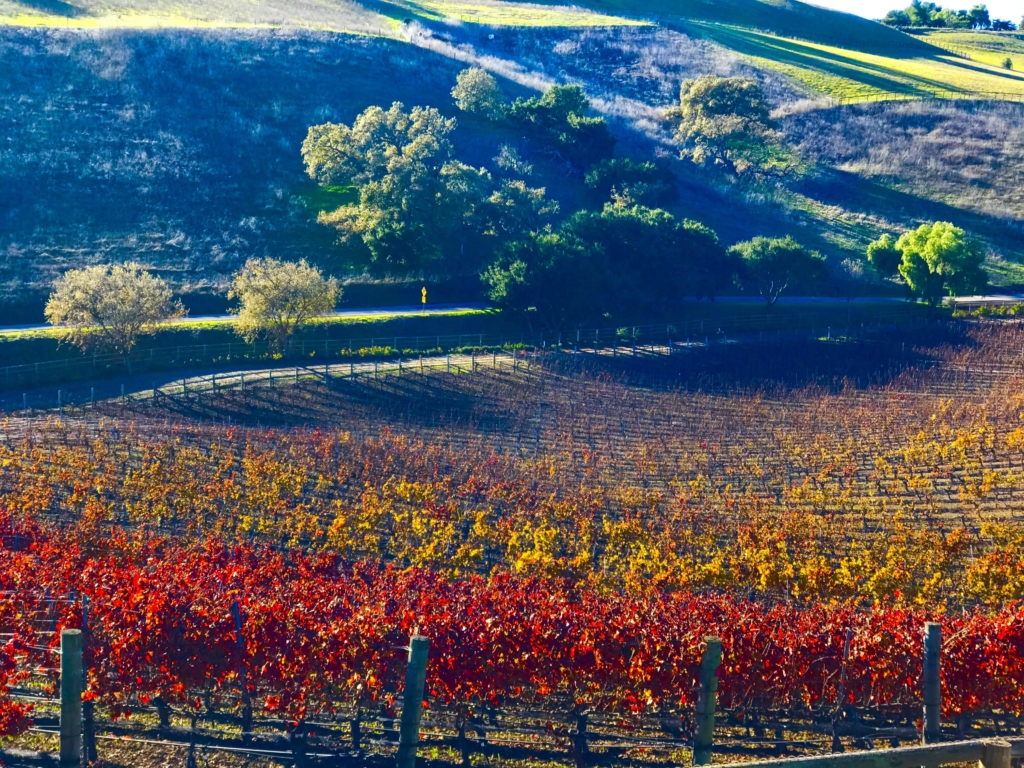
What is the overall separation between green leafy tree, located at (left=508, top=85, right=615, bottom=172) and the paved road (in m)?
26.9

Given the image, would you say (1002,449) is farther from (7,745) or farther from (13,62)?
(13,62)

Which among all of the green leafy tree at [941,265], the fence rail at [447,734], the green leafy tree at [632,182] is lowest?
the fence rail at [447,734]

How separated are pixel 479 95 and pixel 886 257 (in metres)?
37.6

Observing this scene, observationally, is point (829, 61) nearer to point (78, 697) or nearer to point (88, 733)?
point (88, 733)

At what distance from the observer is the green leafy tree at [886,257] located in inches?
2726

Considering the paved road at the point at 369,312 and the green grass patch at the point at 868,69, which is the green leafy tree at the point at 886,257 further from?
the green grass patch at the point at 868,69

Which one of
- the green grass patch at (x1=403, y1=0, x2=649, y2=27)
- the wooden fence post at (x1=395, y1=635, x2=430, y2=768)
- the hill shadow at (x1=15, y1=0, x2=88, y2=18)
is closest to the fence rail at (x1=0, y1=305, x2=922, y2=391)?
the wooden fence post at (x1=395, y1=635, x2=430, y2=768)

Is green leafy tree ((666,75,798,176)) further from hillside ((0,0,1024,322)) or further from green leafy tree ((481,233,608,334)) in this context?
green leafy tree ((481,233,608,334))

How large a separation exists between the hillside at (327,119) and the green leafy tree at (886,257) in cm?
669

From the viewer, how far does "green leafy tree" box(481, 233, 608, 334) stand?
190 ft

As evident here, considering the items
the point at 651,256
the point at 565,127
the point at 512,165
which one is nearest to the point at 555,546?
the point at 651,256

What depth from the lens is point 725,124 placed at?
9138 centimetres

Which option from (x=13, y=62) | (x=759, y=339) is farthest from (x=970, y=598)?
(x=13, y=62)

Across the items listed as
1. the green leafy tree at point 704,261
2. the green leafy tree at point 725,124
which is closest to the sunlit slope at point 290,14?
the green leafy tree at point 725,124
